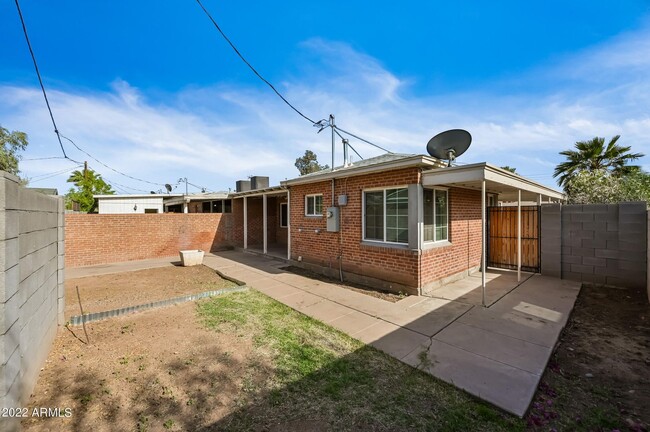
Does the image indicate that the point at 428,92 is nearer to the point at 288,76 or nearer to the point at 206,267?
the point at 288,76

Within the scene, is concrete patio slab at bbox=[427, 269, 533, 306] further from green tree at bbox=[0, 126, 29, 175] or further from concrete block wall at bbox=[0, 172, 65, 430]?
green tree at bbox=[0, 126, 29, 175]

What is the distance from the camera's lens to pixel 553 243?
7.77 metres

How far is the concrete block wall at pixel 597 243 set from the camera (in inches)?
260

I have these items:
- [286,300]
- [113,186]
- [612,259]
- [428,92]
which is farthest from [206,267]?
[113,186]

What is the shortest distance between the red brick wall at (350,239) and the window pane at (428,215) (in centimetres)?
68

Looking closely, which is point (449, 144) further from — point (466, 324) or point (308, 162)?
point (308, 162)

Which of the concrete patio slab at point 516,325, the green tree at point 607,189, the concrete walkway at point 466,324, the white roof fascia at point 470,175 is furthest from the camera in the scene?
the green tree at point 607,189

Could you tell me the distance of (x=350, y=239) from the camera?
762 cm

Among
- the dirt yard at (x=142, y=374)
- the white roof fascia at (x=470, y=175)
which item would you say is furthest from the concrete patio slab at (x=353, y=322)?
the white roof fascia at (x=470, y=175)

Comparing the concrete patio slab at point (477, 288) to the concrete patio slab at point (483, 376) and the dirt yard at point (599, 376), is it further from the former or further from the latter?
the concrete patio slab at point (483, 376)

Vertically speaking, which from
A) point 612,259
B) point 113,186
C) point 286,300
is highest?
point 113,186

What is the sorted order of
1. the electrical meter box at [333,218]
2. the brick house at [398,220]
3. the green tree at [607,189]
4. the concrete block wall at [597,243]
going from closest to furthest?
1. the brick house at [398,220]
2. the concrete block wall at [597,243]
3. the electrical meter box at [333,218]
4. the green tree at [607,189]

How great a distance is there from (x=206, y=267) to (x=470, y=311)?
833 centimetres

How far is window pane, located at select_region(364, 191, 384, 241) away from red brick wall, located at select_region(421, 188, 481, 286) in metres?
1.29
